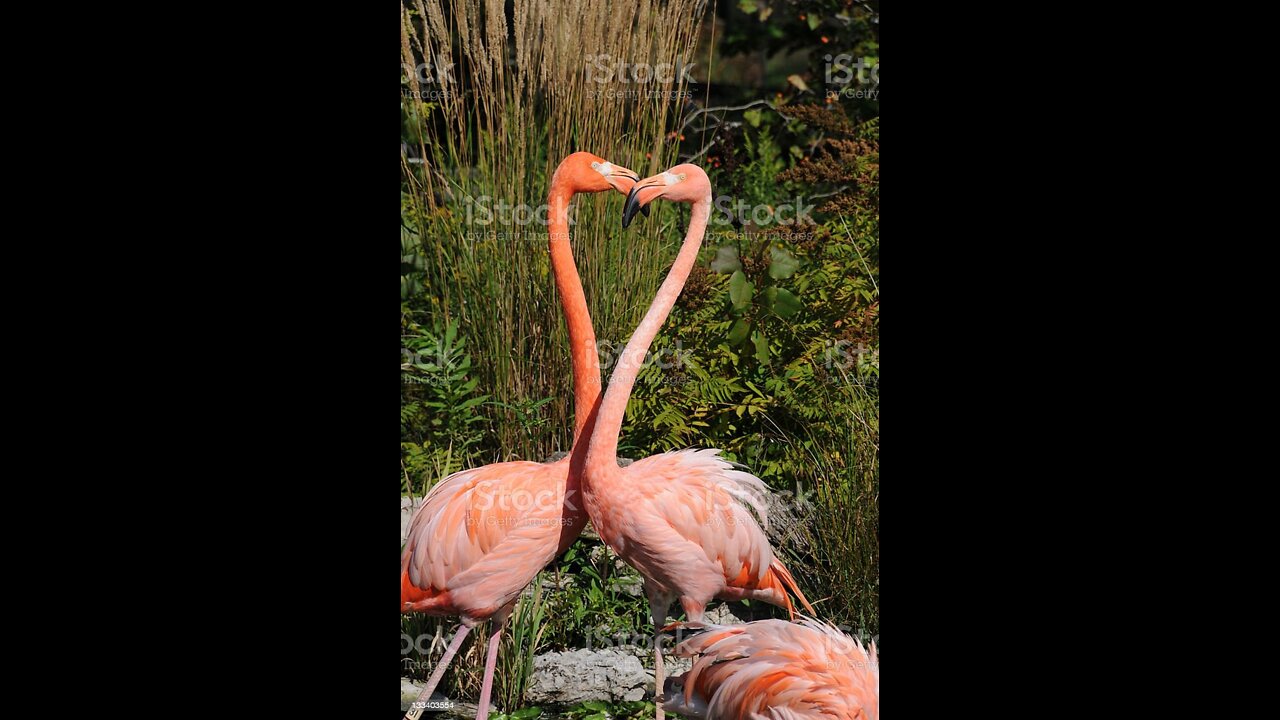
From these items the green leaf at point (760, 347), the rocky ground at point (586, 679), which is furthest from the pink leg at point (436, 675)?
the green leaf at point (760, 347)

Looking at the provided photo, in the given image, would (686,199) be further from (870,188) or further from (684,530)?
(684,530)

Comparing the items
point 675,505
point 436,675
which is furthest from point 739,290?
point 436,675

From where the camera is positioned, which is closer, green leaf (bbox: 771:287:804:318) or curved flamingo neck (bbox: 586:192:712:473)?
curved flamingo neck (bbox: 586:192:712:473)

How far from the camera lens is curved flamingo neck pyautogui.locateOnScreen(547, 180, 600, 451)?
125 inches

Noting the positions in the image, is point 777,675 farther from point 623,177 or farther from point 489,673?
point 623,177

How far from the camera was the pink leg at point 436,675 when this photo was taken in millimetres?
3107

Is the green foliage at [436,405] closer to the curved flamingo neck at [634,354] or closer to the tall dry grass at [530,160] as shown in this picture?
the tall dry grass at [530,160]

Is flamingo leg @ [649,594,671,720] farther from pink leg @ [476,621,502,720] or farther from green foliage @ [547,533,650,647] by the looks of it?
pink leg @ [476,621,502,720]

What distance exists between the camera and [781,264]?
3.44 meters

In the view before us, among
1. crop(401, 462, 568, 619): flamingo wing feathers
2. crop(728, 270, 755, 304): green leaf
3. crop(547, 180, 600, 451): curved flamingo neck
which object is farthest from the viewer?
crop(728, 270, 755, 304): green leaf

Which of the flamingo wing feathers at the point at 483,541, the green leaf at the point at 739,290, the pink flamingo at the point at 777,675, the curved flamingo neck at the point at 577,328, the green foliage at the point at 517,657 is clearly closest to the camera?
the pink flamingo at the point at 777,675

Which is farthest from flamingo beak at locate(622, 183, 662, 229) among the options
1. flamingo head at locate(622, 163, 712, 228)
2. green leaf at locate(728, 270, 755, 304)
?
green leaf at locate(728, 270, 755, 304)

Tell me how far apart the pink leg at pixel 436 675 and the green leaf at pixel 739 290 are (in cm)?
129

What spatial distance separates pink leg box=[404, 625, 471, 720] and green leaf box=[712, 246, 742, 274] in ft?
4.40
